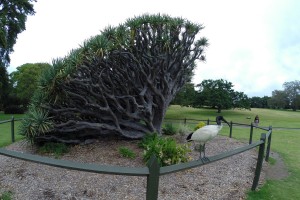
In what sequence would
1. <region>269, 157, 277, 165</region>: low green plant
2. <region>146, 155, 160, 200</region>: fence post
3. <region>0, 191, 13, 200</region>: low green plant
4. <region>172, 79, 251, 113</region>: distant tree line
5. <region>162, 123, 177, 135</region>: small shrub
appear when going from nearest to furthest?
<region>146, 155, 160, 200</region>: fence post → <region>0, 191, 13, 200</region>: low green plant → <region>269, 157, 277, 165</region>: low green plant → <region>162, 123, 177, 135</region>: small shrub → <region>172, 79, 251, 113</region>: distant tree line

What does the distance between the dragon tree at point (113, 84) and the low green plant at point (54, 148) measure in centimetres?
19

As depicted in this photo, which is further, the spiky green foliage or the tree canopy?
the tree canopy

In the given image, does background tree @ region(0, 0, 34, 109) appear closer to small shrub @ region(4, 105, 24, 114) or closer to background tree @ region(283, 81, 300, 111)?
small shrub @ region(4, 105, 24, 114)

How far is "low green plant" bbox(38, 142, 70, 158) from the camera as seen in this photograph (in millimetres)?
7880

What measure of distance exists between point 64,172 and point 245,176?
13.8ft

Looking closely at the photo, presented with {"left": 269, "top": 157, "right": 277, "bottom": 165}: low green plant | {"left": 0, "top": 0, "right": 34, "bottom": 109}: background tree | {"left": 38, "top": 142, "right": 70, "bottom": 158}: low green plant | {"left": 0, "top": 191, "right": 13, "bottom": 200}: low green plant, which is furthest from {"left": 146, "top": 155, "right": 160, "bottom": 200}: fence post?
{"left": 0, "top": 0, "right": 34, "bottom": 109}: background tree

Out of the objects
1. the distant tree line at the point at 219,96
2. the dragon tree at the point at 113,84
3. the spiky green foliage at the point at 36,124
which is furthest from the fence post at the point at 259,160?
the distant tree line at the point at 219,96

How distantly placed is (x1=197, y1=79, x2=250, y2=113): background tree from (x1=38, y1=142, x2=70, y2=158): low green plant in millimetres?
34438

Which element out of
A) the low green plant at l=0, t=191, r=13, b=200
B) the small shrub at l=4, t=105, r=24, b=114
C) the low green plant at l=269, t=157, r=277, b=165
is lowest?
the small shrub at l=4, t=105, r=24, b=114

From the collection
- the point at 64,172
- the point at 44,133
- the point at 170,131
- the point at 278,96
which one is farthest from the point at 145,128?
the point at 278,96

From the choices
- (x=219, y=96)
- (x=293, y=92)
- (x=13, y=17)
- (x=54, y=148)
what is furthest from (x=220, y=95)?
(x=293, y=92)

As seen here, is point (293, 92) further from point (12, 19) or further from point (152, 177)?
point (152, 177)

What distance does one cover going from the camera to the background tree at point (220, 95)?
4047 centimetres

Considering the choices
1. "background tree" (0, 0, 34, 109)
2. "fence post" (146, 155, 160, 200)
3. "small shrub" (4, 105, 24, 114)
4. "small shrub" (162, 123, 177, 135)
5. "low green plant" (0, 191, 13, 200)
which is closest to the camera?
"fence post" (146, 155, 160, 200)
